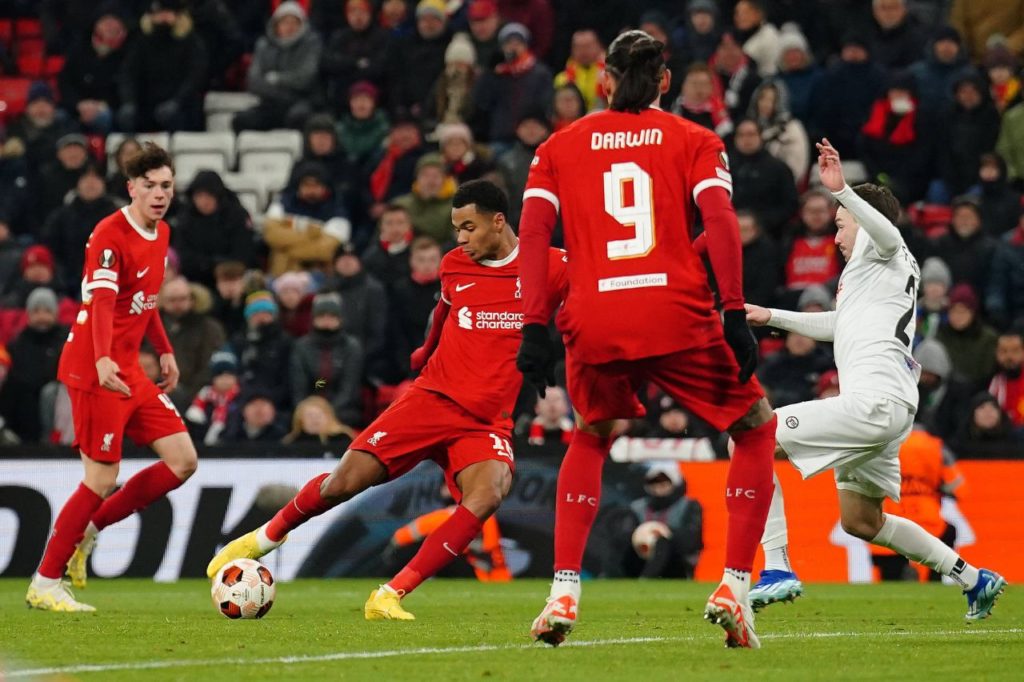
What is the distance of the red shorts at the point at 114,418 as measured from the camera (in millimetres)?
10727

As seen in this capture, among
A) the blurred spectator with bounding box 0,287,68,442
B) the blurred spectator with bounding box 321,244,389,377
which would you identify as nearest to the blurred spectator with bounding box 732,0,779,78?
the blurred spectator with bounding box 321,244,389,377

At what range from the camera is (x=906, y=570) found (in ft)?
47.3

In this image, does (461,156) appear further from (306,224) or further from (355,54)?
(355,54)

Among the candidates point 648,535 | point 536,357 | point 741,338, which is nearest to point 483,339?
point 536,357

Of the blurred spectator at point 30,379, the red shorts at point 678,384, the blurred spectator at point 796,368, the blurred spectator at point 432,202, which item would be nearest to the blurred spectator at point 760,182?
the blurred spectator at point 796,368

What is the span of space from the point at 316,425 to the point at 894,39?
24.1 feet

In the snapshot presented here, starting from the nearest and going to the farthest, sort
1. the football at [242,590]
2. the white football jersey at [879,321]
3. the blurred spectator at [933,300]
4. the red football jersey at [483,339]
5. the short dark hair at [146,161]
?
the white football jersey at [879,321] → the football at [242,590] → the red football jersey at [483,339] → the short dark hair at [146,161] → the blurred spectator at [933,300]

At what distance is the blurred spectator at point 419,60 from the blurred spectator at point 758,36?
321cm

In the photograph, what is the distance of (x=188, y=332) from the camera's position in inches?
664

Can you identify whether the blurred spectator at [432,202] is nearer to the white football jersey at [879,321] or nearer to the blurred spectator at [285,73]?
the blurred spectator at [285,73]

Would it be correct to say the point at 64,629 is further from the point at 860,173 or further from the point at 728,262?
the point at 860,173

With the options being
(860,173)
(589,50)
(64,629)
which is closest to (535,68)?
(589,50)

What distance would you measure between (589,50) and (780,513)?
32.5 feet

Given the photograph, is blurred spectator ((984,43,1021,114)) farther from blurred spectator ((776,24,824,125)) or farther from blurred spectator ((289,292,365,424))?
blurred spectator ((289,292,365,424))
